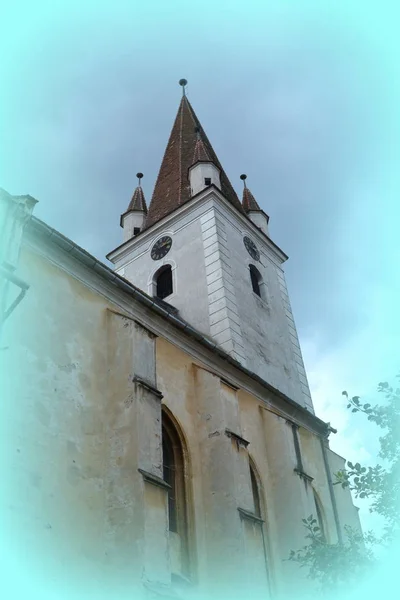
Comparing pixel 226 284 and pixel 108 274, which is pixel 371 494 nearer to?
pixel 108 274

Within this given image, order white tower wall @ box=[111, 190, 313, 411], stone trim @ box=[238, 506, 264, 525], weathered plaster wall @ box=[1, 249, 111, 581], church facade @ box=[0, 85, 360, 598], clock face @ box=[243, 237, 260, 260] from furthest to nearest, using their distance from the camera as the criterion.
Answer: clock face @ box=[243, 237, 260, 260] < white tower wall @ box=[111, 190, 313, 411] < stone trim @ box=[238, 506, 264, 525] < church facade @ box=[0, 85, 360, 598] < weathered plaster wall @ box=[1, 249, 111, 581]

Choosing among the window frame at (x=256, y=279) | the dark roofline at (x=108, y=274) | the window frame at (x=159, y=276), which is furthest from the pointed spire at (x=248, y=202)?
the dark roofline at (x=108, y=274)

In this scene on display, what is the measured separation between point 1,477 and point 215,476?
5077mm

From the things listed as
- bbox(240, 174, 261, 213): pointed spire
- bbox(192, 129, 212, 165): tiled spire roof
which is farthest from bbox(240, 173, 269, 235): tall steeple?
bbox(192, 129, 212, 165): tiled spire roof

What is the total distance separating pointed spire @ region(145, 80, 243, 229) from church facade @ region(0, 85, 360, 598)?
20.4 ft

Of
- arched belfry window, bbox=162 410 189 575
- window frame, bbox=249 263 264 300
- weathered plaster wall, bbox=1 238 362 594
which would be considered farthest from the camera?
window frame, bbox=249 263 264 300

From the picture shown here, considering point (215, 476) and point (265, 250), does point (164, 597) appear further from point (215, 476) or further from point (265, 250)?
point (265, 250)

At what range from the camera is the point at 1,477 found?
7.96 meters

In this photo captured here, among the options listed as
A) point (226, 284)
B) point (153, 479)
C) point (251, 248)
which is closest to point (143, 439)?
point (153, 479)

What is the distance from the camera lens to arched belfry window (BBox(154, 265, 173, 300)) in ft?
68.5

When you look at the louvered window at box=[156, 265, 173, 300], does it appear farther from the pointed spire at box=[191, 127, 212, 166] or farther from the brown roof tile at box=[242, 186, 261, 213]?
the brown roof tile at box=[242, 186, 261, 213]

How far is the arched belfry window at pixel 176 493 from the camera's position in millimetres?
10914

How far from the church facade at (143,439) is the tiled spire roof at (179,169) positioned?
6286mm

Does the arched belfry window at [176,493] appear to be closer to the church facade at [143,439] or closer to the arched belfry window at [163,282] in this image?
the church facade at [143,439]
